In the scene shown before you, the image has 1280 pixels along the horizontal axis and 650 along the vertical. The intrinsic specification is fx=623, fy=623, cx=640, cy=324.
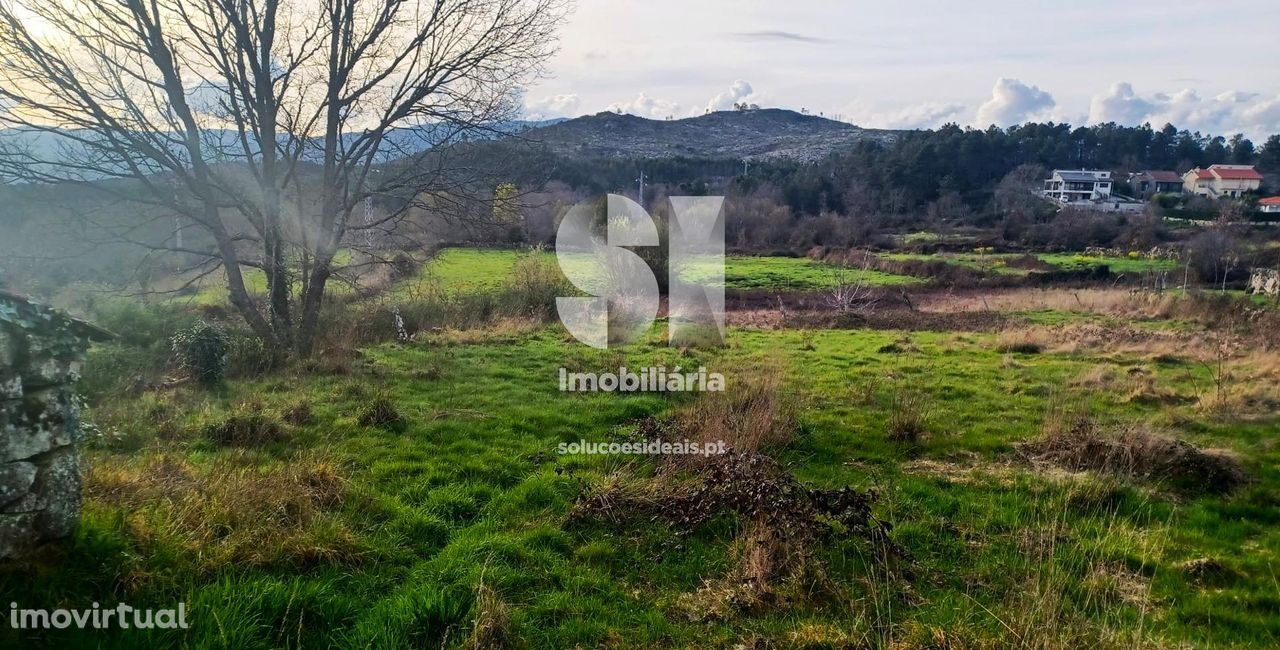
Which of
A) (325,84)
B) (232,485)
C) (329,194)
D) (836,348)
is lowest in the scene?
(836,348)

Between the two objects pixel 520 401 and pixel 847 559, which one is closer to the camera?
pixel 847 559

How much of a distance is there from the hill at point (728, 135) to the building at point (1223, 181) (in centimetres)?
4448

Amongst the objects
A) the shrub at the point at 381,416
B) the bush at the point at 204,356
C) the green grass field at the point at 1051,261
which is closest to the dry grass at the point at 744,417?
the shrub at the point at 381,416

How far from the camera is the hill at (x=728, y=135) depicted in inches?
4493

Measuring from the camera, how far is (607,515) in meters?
5.43

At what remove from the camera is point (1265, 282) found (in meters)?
23.8

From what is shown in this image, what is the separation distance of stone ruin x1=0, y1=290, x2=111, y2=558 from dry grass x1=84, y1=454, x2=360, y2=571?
1.69ft

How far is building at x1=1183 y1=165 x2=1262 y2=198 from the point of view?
219 ft

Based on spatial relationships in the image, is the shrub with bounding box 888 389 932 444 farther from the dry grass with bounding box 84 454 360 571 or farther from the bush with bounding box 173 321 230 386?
the bush with bounding box 173 321 230 386

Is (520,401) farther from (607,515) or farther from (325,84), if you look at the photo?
(325,84)

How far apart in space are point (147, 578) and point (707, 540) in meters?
3.76

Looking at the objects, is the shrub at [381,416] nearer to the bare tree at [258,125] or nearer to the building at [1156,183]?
the bare tree at [258,125]

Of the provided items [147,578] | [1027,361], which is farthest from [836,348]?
[147,578]

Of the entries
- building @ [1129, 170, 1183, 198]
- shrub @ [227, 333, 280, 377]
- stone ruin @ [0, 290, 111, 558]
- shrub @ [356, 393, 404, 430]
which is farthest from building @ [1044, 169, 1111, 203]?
stone ruin @ [0, 290, 111, 558]
